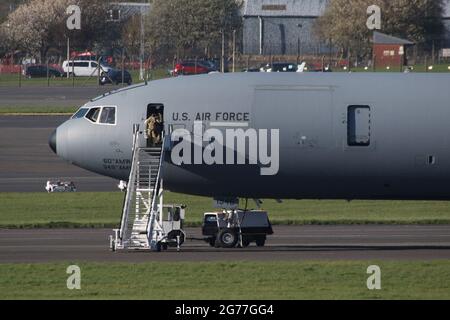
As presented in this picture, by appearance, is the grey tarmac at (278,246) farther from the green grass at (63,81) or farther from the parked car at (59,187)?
the green grass at (63,81)

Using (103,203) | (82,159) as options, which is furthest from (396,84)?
(103,203)

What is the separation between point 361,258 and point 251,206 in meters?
14.2

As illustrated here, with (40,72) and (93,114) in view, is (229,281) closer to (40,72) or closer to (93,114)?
(93,114)

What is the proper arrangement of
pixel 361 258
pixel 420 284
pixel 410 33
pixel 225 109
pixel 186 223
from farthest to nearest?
1. pixel 410 33
2. pixel 186 223
3. pixel 225 109
4. pixel 361 258
5. pixel 420 284

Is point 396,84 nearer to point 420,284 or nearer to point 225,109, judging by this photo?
point 225,109

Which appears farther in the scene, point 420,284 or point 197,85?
point 197,85

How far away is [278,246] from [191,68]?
56.5 metres

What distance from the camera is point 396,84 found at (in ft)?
117

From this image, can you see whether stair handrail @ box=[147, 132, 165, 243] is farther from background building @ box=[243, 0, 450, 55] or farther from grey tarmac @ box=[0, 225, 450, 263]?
background building @ box=[243, 0, 450, 55]

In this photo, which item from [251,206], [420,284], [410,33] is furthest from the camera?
[410,33]

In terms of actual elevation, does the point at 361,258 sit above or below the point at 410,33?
below

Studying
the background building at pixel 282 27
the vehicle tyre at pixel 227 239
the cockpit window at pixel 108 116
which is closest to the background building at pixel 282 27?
the background building at pixel 282 27

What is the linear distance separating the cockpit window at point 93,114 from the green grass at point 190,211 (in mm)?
6368

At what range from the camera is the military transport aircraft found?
35.0 meters
